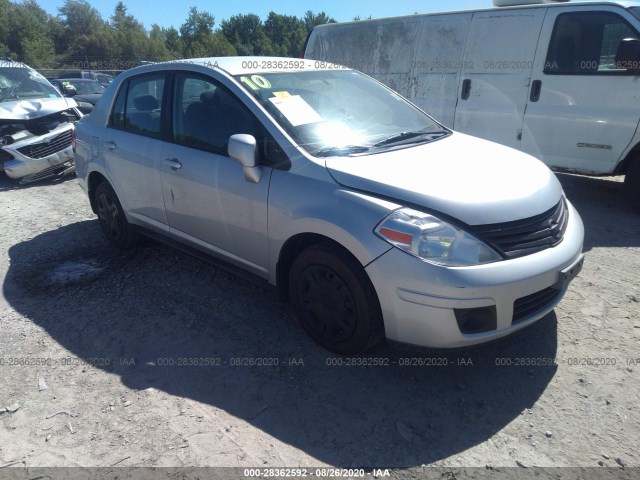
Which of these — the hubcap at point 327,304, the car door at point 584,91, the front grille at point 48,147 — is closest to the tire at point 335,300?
the hubcap at point 327,304

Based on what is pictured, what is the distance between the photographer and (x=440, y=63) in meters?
6.32

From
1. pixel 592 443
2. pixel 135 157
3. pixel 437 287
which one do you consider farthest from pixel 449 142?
pixel 135 157

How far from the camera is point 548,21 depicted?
5.40 meters

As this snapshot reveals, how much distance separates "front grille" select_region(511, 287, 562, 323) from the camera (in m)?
2.51

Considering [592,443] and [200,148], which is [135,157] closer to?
[200,148]

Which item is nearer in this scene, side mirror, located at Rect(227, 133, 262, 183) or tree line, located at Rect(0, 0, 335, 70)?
side mirror, located at Rect(227, 133, 262, 183)

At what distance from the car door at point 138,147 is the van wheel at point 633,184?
4901 mm

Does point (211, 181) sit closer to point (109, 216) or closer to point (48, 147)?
point (109, 216)

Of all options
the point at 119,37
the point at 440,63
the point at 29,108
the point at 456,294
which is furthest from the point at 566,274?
the point at 119,37

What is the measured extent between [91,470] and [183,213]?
1.97m

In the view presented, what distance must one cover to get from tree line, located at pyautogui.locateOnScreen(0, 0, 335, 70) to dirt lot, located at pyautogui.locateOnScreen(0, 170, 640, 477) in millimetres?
29002

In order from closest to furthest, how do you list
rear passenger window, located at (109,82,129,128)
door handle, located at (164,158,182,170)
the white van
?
door handle, located at (164,158,182,170) → rear passenger window, located at (109,82,129,128) → the white van

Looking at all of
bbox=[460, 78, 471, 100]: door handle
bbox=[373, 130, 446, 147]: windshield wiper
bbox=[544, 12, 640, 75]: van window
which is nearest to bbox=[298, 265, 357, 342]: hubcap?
bbox=[373, 130, 446, 147]: windshield wiper

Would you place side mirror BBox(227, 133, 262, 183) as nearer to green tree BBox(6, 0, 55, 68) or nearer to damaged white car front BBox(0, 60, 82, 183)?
damaged white car front BBox(0, 60, 82, 183)
